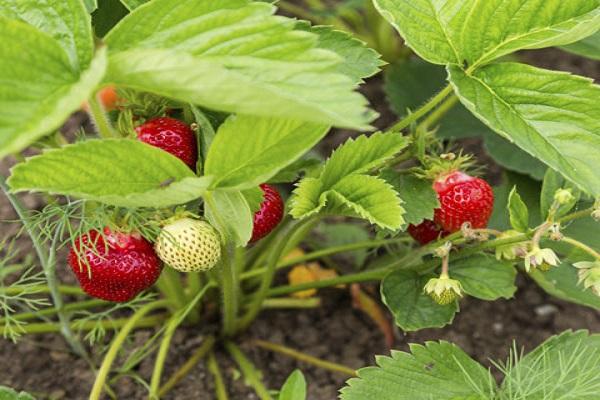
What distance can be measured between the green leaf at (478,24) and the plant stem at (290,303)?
21.7 inches

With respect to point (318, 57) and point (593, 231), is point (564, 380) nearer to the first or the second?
point (593, 231)

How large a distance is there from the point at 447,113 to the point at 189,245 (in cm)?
80

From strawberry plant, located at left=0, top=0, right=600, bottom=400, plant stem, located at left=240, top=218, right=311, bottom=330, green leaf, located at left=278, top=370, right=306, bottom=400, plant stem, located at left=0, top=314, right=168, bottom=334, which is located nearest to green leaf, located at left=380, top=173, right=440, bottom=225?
strawberry plant, located at left=0, top=0, right=600, bottom=400

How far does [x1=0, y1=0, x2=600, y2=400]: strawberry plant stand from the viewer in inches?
29.4

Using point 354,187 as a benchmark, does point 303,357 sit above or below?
below

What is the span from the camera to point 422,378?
102 centimetres

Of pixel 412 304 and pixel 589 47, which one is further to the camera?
pixel 589 47

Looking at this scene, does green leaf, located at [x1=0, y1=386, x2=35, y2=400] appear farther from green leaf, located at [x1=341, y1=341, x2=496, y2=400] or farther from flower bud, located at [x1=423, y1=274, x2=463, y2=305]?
flower bud, located at [x1=423, y1=274, x2=463, y2=305]

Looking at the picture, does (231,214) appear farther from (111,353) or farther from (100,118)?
(111,353)

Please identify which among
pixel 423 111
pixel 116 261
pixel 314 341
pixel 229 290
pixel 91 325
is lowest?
pixel 314 341

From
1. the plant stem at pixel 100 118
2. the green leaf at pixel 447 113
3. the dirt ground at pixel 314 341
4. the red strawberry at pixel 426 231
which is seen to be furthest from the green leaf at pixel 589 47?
the plant stem at pixel 100 118

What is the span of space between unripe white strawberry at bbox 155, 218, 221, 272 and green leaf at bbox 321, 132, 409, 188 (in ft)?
0.47

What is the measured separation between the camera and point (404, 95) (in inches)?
65.8

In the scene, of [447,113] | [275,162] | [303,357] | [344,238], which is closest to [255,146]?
[275,162]
